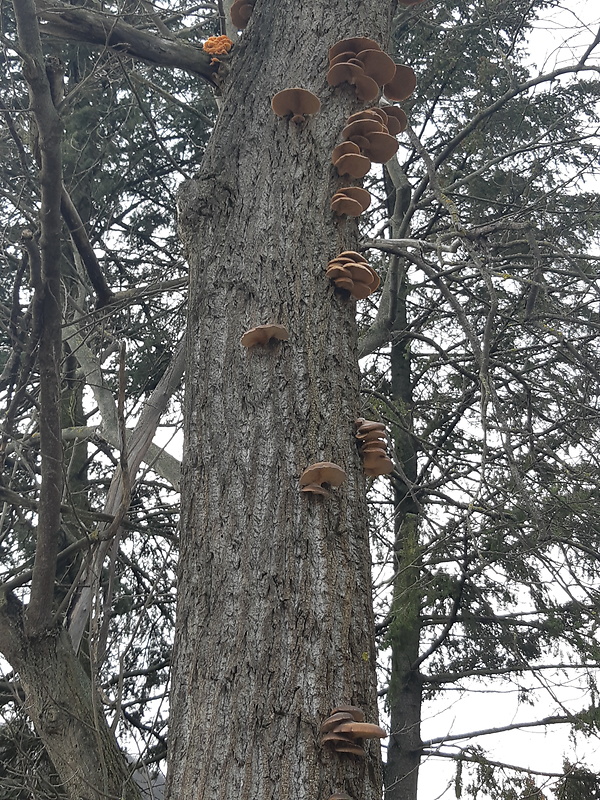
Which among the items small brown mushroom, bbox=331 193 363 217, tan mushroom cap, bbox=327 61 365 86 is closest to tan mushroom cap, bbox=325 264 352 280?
small brown mushroom, bbox=331 193 363 217

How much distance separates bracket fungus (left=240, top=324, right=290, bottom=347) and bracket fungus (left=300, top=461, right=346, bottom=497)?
44cm

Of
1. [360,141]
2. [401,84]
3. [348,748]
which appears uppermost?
[401,84]

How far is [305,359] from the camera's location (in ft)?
6.91

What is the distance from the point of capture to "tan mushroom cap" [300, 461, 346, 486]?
1814 mm

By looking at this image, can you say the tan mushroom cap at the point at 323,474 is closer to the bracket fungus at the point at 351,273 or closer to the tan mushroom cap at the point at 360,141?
the bracket fungus at the point at 351,273

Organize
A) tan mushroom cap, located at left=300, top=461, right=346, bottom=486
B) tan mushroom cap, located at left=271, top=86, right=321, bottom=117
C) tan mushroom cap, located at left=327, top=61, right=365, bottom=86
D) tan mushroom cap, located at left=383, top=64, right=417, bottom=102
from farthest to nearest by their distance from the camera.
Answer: tan mushroom cap, located at left=383, top=64, right=417, bottom=102
tan mushroom cap, located at left=327, top=61, right=365, bottom=86
tan mushroom cap, located at left=271, top=86, right=321, bottom=117
tan mushroom cap, located at left=300, top=461, right=346, bottom=486

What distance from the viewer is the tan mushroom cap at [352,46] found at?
2.69 meters

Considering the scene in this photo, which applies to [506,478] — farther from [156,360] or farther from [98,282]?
[98,282]

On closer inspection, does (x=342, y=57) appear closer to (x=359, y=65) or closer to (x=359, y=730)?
(x=359, y=65)

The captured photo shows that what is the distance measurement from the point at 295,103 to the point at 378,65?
0.46 m

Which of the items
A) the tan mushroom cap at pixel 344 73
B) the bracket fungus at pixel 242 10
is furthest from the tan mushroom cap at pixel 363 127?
the bracket fungus at pixel 242 10

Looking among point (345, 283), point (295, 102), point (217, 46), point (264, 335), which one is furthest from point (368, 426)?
point (217, 46)

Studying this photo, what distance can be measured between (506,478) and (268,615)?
17.2 feet

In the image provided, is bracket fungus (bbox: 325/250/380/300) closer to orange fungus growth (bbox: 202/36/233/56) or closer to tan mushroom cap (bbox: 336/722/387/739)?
tan mushroom cap (bbox: 336/722/387/739)
